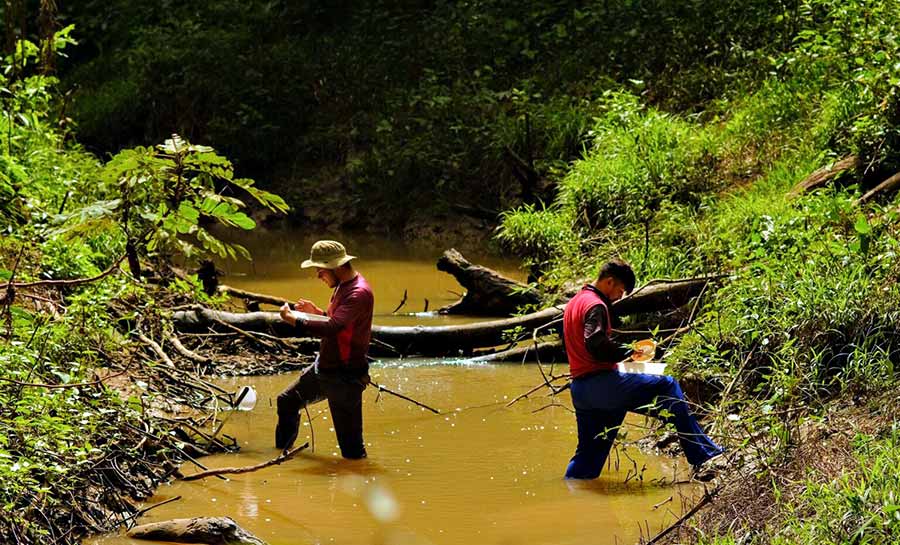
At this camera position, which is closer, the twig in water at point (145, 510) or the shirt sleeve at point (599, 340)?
the twig in water at point (145, 510)

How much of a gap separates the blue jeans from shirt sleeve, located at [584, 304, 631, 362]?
19cm

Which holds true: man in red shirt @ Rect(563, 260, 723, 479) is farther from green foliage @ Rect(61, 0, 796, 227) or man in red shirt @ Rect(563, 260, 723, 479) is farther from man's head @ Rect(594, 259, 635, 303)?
green foliage @ Rect(61, 0, 796, 227)

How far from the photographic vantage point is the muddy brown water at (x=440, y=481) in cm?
756

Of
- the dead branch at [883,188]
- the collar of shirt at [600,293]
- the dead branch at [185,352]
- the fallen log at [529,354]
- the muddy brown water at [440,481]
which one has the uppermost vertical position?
the dead branch at [883,188]

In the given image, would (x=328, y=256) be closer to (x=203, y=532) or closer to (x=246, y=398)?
(x=246, y=398)

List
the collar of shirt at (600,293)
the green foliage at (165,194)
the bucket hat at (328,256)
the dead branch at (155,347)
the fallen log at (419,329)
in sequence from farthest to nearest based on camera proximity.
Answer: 1. the fallen log at (419,329)
2. the dead branch at (155,347)
3. the bucket hat at (328,256)
4. the collar of shirt at (600,293)
5. the green foliage at (165,194)

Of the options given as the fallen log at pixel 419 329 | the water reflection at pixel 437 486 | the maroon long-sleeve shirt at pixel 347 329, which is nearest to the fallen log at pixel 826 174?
the fallen log at pixel 419 329

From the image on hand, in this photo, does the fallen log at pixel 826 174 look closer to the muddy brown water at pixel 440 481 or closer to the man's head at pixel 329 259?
the muddy brown water at pixel 440 481

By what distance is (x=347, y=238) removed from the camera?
69.1ft

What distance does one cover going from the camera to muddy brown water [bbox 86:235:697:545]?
7559mm

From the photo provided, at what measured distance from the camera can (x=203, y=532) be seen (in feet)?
22.7

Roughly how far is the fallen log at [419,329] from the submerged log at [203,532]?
4.74 meters

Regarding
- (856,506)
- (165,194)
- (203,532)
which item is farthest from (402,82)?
(856,506)

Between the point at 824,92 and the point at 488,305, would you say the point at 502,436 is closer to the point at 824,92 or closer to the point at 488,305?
the point at 488,305
